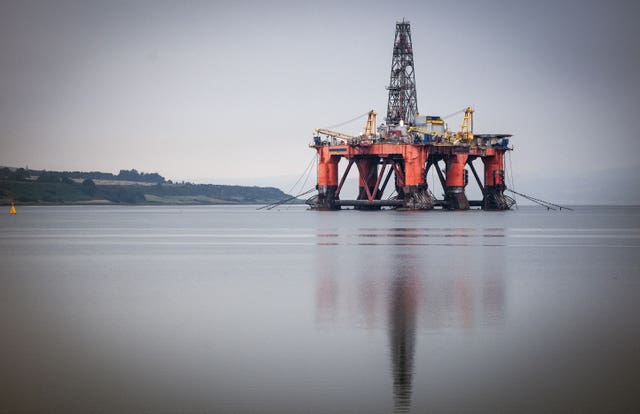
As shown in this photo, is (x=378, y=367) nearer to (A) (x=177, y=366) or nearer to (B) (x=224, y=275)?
(A) (x=177, y=366)

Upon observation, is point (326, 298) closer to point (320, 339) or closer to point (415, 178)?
point (320, 339)

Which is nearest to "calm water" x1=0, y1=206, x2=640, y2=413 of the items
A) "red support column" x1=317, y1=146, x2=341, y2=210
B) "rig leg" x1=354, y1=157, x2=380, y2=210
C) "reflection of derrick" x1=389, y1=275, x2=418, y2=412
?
"reflection of derrick" x1=389, y1=275, x2=418, y2=412

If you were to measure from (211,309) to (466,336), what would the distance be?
517cm

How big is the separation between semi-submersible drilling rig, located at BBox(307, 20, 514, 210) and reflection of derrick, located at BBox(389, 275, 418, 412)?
2393 inches

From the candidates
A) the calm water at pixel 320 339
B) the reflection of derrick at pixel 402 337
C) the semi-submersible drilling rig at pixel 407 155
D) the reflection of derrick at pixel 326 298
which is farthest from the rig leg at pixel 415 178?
the reflection of derrick at pixel 402 337

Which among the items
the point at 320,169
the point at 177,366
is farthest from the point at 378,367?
the point at 320,169

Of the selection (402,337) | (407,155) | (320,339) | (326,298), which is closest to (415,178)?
(407,155)

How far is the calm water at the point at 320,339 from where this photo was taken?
775 centimetres

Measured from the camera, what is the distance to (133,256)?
1079 inches

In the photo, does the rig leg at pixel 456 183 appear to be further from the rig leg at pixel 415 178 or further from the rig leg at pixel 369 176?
the rig leg at pixel 369 176

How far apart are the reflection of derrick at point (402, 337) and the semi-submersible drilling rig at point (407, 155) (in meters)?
60.8

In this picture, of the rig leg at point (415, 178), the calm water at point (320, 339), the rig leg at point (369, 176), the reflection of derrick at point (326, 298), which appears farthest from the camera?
the rig leg at point (369, 176)

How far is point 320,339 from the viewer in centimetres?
1077

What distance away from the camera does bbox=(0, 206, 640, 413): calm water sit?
7.75 meters
